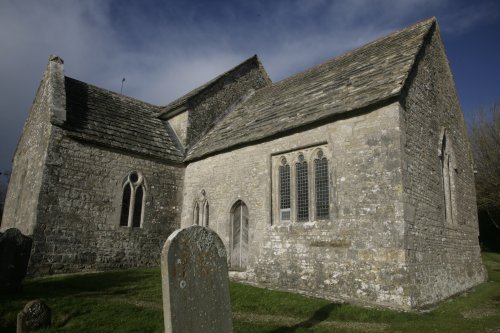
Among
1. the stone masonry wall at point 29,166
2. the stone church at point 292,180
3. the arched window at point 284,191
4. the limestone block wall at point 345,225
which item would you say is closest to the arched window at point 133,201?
the stone church at point 292,180

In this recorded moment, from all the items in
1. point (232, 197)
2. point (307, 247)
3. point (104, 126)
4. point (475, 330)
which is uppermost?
point (104, 126)

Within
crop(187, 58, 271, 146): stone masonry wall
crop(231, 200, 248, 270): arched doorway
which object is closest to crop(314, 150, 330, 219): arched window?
crop(231, 200, 248, 270): arched doorway

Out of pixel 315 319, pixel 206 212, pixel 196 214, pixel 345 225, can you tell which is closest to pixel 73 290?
pixel 206 212

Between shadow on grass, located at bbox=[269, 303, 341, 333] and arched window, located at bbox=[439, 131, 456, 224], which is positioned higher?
arched window, located at bbox=[439, 131, 456, 224]

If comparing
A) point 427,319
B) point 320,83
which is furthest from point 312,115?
point 427,319

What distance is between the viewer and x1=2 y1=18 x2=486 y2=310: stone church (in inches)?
423

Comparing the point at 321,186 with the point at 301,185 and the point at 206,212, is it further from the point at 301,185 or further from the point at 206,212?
the point at 206,212

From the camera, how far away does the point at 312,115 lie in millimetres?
12883

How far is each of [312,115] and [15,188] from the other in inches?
582

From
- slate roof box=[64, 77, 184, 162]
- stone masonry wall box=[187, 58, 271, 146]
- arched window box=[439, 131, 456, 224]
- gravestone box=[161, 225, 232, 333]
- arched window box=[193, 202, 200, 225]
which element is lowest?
gravestone box=[161, 225, 232, 333]

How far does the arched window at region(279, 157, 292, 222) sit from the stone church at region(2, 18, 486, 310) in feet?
0.19

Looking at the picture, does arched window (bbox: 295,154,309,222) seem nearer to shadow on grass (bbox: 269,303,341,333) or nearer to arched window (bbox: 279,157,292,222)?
arched window (bbox: 279,157,292,222)

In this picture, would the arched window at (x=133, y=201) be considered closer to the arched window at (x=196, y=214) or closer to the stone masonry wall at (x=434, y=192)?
the arched window at (x=196, y=214)

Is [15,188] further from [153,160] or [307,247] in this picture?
[307,247]
